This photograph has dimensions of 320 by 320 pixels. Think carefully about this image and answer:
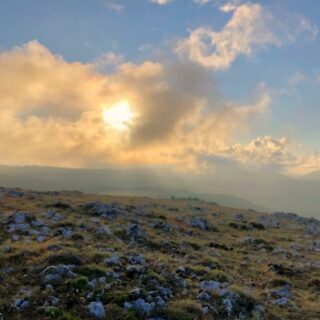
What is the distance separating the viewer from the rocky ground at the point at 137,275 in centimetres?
1989

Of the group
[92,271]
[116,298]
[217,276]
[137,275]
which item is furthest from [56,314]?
[217,276]

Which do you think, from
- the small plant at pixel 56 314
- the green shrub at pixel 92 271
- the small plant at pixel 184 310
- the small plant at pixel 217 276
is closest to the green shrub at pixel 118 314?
the small plant at pixel 184 310

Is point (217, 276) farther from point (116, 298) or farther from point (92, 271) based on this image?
point (116, 298)

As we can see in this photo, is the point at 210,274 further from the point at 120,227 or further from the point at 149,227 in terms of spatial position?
the point at 149,227

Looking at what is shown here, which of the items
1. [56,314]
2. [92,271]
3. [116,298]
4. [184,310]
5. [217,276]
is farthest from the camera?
[217,276]

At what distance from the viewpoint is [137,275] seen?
77.5ft

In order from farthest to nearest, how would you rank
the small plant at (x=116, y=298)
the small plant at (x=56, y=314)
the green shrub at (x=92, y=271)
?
the green shrub at (x=92, y=271) → the small plant at (x=116, y=298) → the small plant at (x=56, y=314)

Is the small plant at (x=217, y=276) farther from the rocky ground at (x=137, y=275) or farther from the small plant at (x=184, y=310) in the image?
the small plant at (x=184, y=310)

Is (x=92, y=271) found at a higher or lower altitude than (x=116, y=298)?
higher

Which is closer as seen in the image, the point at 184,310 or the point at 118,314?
the point at 118,314

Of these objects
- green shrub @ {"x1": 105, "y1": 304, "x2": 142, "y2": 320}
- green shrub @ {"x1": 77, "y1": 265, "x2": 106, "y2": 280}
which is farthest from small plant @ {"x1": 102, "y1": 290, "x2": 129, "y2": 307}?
green shrub @ {"x1": 77, "y1": 265, "x2": 106, "y2": 280}

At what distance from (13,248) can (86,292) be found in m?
7.60

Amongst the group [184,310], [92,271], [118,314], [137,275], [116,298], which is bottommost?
[118,314]

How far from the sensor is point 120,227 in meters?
38.8
